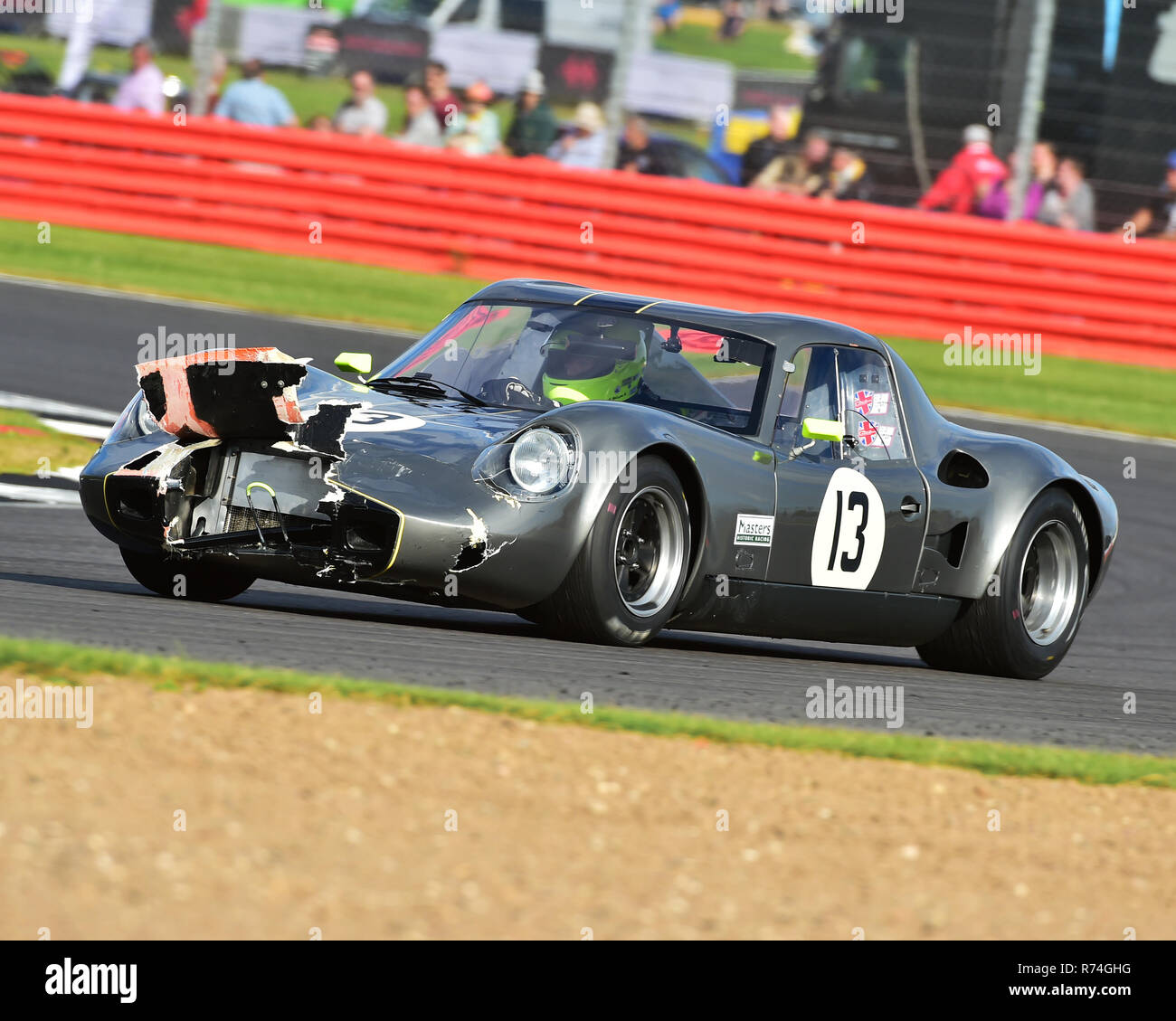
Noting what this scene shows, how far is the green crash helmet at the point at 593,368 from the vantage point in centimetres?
680

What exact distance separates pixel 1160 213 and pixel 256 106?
773 centimetres

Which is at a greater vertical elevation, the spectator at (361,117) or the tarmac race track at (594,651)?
the spectator at (361,117)

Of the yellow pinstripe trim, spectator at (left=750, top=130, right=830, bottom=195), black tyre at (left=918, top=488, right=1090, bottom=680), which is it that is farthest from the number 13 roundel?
spectator at (left=750, top=130, right=830, bottom=195)

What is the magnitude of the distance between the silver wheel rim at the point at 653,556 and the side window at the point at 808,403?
2.29 ft

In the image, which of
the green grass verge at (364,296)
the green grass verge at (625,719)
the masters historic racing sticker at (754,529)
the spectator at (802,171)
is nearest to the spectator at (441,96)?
the green grass verge at (364,296)

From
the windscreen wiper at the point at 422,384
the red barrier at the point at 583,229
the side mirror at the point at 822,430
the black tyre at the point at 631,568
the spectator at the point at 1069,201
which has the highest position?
the spectator at the point at 1069,201

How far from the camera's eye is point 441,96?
17.3 m

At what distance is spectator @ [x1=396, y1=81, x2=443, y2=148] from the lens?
55.9ft

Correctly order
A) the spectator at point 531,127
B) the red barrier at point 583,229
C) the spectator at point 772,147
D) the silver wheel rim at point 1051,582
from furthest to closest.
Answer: the spectator at point 531,127 < the spectator at point 772,147 < the red barrier at point 583,229 < the silver wheel rim at point 1051,582

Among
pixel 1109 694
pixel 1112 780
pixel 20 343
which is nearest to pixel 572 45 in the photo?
pixel 20 343

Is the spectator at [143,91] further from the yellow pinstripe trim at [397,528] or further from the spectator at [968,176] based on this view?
the yellow pinstripe trim at [397,528]

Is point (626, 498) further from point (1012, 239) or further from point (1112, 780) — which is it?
point (1012, 239)

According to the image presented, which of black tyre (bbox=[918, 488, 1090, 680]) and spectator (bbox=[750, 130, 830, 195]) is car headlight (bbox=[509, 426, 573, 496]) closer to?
black tyre (bbox=[918, 488, 1090, 680])

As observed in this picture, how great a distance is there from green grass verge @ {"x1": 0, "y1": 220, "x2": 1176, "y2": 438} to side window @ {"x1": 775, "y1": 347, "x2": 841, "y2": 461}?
25.5 ft
